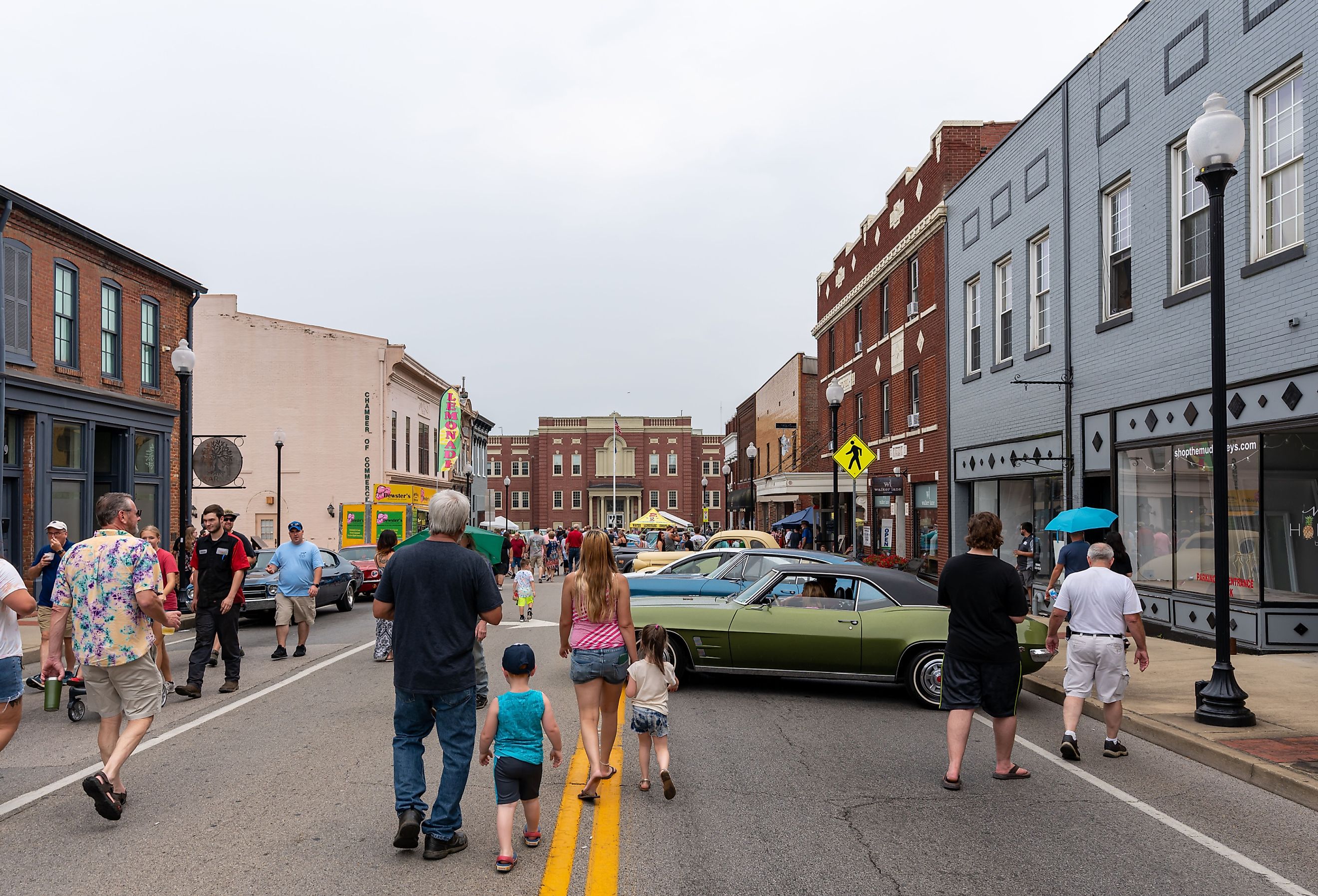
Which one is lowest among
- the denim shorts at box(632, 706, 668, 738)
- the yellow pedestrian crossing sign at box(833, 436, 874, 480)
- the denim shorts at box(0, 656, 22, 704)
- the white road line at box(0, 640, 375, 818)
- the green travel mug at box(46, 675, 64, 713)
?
the white road line at box(0, 640, 375, 818)

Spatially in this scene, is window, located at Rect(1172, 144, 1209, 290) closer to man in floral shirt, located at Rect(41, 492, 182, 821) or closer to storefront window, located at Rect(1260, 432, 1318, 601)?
storefront window, located at Rect(1260, 432, 1318, 601)

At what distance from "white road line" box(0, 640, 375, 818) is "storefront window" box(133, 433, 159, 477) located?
13906 mm

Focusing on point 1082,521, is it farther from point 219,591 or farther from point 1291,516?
point 219,591

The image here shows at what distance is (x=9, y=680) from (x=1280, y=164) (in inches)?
→ 540

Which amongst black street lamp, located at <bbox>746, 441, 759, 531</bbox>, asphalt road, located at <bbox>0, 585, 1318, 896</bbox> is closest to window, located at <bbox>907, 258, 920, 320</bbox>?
black street lamp, located at <bbox>746, 441, 759, 531</bbox>

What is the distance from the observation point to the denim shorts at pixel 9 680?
19.7 ft

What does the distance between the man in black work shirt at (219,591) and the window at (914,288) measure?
19593mm

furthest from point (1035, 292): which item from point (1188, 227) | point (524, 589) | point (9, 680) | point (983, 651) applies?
point (9, 680)

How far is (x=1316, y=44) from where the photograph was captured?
11281 mm

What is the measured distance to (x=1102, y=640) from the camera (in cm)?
767

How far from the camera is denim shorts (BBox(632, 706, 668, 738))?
6.23m

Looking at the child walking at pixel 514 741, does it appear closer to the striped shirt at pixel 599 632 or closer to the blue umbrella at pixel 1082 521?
the striped shirt at pixel 599 632

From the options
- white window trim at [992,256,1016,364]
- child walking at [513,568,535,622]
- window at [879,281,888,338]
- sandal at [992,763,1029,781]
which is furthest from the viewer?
window at [879,281,888,338]

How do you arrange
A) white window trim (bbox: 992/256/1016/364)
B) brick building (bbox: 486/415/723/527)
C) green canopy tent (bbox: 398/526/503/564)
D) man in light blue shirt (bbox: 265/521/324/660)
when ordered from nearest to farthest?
green canopy tent (bbox: 398/526/503/564) < man in light blue shirt (bbox: 265/521/324/660) < white window trim (bbox: 992/256/1016/364) < brick building (bbox: 486/415/723/527)
